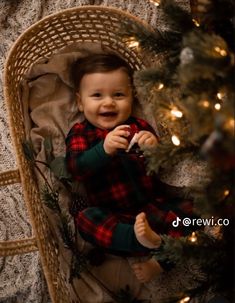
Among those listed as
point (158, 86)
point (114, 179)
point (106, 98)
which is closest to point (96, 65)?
point (106, 98)

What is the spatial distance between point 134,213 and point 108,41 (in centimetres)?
54

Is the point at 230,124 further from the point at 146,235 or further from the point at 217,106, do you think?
the point at 146,235

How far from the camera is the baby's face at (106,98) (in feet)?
4.72

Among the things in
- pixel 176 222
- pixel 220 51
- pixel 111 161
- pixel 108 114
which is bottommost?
pixel 176 222

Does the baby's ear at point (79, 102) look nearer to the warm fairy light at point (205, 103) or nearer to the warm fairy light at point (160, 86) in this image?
the warm fairy light at point (160, 86)

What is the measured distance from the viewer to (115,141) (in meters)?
1.34

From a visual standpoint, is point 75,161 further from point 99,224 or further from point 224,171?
point 224,171

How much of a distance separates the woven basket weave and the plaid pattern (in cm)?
12

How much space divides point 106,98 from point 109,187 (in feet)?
0.85

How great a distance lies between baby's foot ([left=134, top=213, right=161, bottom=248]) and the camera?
1.22m

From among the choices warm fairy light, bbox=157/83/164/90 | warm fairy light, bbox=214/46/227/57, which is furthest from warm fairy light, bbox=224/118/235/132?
warm fairy light, bbox=157/83/164/90

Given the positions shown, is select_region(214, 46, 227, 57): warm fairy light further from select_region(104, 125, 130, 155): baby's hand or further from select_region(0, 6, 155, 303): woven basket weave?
select_region(104, 125, 130, 155): baby's hand

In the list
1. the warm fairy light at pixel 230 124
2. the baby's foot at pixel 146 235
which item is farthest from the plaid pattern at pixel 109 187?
the warm fairy light at pixel 230 124

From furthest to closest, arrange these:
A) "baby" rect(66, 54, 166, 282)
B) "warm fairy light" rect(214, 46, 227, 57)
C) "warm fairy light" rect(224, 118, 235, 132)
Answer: "baby" rect(66, 54, 166, 282) → "warm fairy light" rect(214, 46, 227, 57) → "warm fairy light" rect(224, 118, 235, 132)
